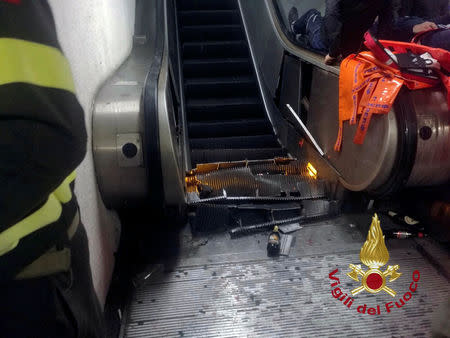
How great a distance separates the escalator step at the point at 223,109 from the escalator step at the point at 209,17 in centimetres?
165

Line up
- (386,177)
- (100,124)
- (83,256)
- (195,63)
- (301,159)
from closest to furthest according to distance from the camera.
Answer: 1. (83,256)
2. (100,124)
3. (386,177)
4. (301,159)
5. (195,63)

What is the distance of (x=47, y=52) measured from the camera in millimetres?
657

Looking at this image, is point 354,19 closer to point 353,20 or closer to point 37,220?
point 353,20

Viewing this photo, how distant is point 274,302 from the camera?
187 cm

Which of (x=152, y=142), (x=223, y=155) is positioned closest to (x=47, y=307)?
(x=152, y=142)

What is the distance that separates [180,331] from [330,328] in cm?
78

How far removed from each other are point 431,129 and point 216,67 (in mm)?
3446

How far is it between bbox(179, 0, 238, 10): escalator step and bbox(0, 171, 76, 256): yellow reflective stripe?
554 cm

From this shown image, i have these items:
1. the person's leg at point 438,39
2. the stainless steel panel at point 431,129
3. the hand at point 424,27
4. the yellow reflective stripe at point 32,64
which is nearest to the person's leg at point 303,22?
the hand at point 424,27

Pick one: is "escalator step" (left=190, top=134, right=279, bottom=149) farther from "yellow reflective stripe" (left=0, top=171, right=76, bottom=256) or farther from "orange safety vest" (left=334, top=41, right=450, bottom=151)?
"yellow reflective stripe" (left=0, top=171, right=76, bottom=256)

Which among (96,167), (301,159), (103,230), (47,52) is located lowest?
(301,159)

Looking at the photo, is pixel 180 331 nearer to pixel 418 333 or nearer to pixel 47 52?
pixel 418 333

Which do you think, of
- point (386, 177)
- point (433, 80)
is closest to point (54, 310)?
point (386, 177)

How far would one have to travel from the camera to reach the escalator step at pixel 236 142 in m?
4.17
